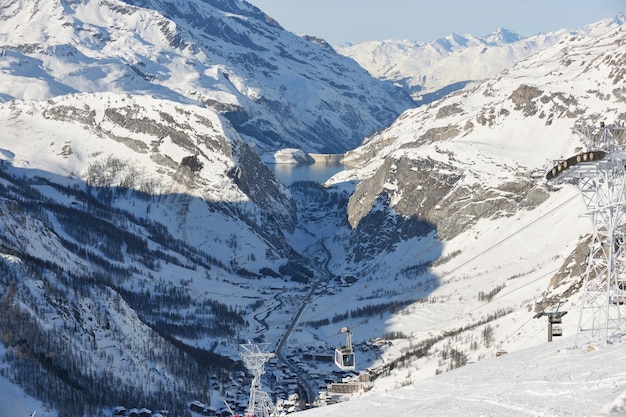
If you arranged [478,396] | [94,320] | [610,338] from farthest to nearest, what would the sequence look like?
[94,320], [610,338], [478,396]

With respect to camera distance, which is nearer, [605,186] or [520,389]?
[520,389]

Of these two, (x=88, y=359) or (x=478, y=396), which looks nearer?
(x=478, y=396)

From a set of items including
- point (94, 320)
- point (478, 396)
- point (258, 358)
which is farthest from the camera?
point (94, 320)

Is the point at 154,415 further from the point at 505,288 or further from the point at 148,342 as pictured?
the point at 505,288

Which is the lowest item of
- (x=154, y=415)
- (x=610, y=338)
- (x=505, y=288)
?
(x=154, y=415)

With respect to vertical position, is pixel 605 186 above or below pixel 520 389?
above

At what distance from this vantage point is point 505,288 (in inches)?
7692

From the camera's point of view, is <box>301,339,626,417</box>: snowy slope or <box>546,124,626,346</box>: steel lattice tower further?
<box>546,124,626,346</box>: steel lattice tower

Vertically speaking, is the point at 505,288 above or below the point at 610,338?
above

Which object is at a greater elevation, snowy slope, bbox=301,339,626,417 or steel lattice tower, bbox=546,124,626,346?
steel lattice tower, bbox=546,124,626,346

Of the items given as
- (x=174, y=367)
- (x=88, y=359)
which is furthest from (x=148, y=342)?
(x=88, y=359)

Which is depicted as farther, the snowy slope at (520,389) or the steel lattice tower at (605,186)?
the steel lattice tower at (605,186)

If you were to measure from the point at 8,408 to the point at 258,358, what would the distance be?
139 ft

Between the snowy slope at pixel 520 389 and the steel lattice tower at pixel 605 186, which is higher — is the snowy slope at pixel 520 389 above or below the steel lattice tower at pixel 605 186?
below
